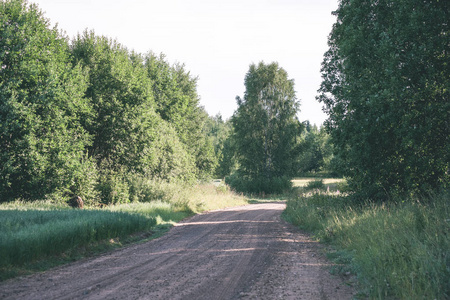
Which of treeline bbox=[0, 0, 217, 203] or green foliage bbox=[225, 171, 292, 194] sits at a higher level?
treeline bbox=[0, 0, 217, 203]

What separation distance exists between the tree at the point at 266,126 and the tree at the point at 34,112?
76.4 ft

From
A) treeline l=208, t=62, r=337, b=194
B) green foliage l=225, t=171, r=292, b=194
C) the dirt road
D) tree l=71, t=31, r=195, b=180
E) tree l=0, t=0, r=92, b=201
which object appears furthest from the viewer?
green foliage l=225, t=171, r=292, b=194

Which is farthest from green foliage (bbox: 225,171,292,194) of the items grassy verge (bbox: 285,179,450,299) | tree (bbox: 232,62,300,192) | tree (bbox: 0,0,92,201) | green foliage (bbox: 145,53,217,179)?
grassy verge (bbox: 285,179,450,299)

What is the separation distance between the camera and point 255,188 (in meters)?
41.1

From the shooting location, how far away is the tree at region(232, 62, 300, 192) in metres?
39.9

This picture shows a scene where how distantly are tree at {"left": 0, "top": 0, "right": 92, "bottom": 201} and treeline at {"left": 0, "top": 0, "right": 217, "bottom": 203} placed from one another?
0.06m

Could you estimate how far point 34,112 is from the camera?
19141 mm

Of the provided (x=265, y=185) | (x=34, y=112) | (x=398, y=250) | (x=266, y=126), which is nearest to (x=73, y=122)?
(x=34, y=112)

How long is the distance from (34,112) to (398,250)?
21.7m

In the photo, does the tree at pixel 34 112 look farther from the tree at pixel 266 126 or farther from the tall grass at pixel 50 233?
the tree at pixel 266 126

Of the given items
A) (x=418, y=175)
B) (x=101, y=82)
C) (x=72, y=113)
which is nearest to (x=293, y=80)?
(x=101, y=82)

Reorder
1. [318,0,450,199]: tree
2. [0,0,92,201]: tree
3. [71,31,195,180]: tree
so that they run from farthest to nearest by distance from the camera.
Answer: [71,31,195,180]: tree
[0,0,92,201]: tree
[318,0,450,199]: tree

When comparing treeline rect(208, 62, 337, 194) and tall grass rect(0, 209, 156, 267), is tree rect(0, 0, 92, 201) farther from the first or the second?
treeline rect(208, 62, 337, 194)

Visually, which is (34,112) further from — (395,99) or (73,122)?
(395,99)
